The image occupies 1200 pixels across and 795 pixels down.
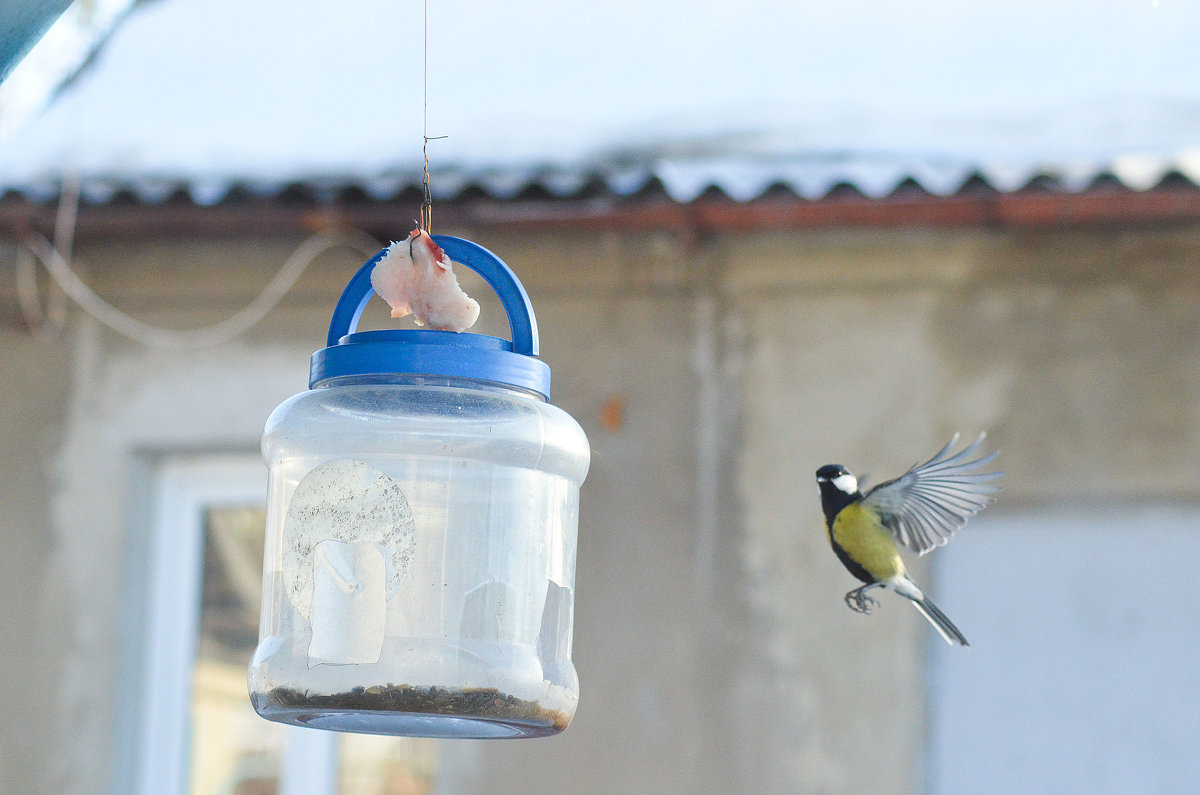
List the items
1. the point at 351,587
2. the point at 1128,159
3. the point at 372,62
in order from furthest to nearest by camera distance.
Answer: the point at 372,62 → the point at 1128,159 → the point at 351,587

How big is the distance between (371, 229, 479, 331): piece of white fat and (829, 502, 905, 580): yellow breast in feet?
2.75

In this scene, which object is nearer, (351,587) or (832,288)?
(351,587)

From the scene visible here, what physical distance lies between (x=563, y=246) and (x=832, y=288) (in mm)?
960

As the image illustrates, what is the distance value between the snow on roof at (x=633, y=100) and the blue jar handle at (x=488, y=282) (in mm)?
2876

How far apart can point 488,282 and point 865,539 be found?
3.03ft

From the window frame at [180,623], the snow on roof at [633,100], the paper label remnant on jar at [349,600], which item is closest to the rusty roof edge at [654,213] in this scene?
the snow on roof at [633,100]

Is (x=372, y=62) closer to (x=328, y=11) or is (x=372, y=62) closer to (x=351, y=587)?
(x=328, y=11)

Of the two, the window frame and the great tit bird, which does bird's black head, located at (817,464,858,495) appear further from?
the window frame

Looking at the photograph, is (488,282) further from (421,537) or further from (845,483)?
(845,483)

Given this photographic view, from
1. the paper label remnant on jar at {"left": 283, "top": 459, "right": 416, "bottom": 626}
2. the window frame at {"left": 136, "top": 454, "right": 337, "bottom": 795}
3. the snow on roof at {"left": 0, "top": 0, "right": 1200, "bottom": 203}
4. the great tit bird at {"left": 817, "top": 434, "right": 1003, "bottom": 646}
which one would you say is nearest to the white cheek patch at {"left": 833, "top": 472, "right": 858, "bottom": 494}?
the great tit bird at {"left": 817, "top": 434, "right": 1003, "bottom": 646}

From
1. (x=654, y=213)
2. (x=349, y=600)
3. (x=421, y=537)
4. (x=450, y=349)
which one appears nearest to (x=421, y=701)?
(x=349, y=600)

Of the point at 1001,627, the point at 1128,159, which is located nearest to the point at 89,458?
the point at 1001,627

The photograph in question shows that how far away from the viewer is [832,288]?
5.14 m

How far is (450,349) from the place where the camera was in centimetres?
193
